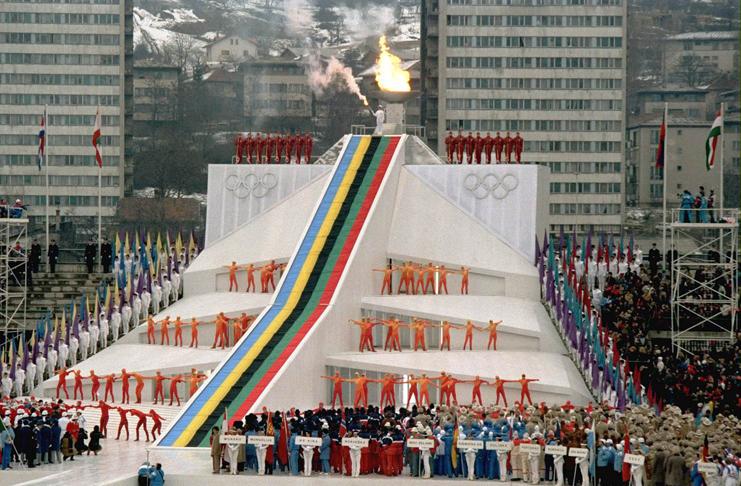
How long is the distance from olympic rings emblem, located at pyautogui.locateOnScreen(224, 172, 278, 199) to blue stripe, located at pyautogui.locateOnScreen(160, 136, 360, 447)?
100 inches

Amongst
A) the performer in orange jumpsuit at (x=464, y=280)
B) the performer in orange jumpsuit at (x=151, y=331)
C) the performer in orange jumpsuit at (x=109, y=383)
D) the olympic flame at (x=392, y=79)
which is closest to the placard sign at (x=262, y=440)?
the performer in orange jumpsuit at (x=109, y=383)

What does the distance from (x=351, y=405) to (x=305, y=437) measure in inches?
422

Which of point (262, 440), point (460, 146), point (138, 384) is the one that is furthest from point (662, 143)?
point (262, 440)

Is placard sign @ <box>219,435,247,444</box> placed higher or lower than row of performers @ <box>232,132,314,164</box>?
lower

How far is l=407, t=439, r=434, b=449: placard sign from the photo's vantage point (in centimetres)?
4700

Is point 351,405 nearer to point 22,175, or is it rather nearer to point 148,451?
point 148,451

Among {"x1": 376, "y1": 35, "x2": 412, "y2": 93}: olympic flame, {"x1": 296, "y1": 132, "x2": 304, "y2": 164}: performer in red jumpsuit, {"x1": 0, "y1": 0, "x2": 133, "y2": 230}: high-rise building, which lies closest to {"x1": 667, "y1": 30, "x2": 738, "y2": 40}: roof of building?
{"x1": 0, "y1": 0, "x2": 133, "y2": 230}: high-rise building

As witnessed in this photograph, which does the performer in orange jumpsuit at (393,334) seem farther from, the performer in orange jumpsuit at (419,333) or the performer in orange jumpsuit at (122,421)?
the performer in orange jumpsuit at (122,421)

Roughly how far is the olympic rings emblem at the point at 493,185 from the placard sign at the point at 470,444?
21.3 metres

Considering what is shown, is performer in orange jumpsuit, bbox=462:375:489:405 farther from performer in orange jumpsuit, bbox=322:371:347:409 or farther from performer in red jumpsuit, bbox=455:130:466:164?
performer in red jumpsuit, bbox=455:130:466:164

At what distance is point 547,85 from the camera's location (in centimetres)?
10712

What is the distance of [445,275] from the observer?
64312 mm

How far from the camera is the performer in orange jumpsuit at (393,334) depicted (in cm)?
5966

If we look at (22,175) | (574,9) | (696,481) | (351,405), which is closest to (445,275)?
(351,405)
